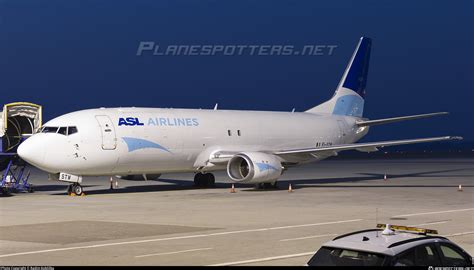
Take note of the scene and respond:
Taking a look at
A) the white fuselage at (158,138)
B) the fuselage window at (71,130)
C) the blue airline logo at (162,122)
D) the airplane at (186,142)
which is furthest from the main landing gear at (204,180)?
the fuselage window at (71,130)

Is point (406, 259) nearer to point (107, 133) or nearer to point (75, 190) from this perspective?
point (107, 133)

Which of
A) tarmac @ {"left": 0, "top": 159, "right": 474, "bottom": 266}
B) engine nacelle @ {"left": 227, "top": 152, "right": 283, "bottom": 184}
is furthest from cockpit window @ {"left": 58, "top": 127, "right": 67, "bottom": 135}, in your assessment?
engine nacelle @ {"left": 227, "top": 152, "right": 283, "bottom": 184}

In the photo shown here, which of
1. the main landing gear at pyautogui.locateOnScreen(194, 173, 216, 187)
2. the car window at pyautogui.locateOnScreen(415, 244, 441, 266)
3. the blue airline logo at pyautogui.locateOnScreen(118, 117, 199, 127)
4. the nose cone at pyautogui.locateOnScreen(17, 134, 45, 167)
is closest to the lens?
the car window at pyautogui.locateOnScreen(415, 244, 441, 266)

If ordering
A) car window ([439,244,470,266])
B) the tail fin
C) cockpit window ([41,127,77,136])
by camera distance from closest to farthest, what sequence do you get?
car window ([439,244,470,266]) → cockpit window ([41,127,77,136]) → the tail fin

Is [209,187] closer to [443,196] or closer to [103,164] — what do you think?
[103,164]

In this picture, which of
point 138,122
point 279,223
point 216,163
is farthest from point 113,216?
point 216,163

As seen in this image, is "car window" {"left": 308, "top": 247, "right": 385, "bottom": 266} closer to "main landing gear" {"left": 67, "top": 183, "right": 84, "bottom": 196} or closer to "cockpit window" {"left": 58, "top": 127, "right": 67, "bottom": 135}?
"cockpit window" {"left": 58, "top": 127, "right": 67, "bottom": 135}

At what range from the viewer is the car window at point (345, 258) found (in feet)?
33.7

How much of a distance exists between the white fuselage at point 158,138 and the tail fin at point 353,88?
3.74 m

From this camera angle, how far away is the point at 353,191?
37.3m

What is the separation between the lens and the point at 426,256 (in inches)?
427

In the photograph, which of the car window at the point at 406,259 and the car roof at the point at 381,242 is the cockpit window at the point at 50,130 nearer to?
the car roof at the point at 381,242

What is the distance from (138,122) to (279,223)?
14857 mm

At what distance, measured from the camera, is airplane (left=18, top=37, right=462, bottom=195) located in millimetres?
34219
